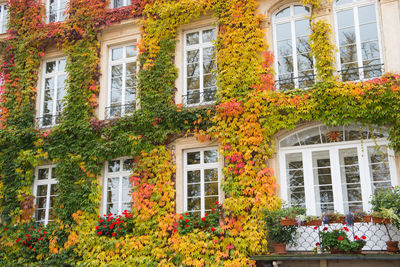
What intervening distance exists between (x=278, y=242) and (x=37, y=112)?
7.94 meters

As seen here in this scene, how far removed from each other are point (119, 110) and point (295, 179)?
5.02 metres

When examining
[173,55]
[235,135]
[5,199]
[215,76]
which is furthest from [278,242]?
[5,199]

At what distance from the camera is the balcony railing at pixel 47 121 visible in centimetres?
1182

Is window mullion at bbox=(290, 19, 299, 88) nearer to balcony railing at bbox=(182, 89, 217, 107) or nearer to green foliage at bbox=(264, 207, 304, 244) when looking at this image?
balcony railing at bbox=(182, 89, 217, 107)

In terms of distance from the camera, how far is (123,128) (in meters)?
10.6

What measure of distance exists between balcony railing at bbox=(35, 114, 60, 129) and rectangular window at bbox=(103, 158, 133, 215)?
2294 mm

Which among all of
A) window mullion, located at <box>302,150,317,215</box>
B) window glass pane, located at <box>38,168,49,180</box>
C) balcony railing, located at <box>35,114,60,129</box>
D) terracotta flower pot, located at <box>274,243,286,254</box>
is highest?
balcony railing, located at <box>35,114,60,129</box>

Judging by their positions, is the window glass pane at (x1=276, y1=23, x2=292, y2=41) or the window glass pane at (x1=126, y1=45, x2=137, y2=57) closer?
the window glass pane at (x1=276, y1=23, x2=292, y2=41)

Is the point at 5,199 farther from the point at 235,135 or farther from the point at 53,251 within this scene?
the point at 235,135

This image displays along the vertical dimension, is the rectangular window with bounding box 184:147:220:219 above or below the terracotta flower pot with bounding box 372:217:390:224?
above

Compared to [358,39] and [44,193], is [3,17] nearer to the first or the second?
[44,193]

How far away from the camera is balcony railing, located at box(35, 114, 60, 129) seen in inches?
465

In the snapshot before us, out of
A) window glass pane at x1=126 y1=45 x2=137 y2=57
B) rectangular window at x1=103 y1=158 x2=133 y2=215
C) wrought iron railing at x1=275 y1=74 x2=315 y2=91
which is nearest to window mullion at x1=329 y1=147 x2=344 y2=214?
wrought iron railing at x1=275 y1=74 x2=315 y2=91

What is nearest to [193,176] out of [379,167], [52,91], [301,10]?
[379,167]
